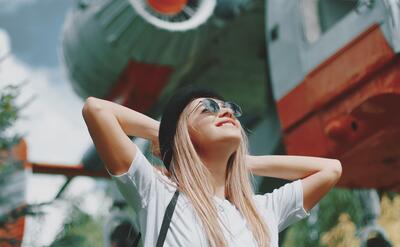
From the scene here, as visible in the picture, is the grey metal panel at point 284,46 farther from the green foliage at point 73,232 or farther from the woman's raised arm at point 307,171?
the woman's raised arm at point 307,171

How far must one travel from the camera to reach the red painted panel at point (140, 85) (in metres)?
8.04

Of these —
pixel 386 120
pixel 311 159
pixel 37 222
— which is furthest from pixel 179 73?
pixel 311 159

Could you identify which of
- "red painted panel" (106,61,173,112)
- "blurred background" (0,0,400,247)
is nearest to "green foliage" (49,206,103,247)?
"blurred background" (0,0,400,247)

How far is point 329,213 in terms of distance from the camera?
14.9 m

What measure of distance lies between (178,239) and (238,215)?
24 cm

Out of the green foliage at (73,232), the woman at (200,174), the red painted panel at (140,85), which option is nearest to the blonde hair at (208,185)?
the woman at (200,174)

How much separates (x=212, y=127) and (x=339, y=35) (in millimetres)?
4080

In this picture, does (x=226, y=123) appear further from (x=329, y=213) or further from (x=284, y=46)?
(x=329, y=213)

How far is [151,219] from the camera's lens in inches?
89.6

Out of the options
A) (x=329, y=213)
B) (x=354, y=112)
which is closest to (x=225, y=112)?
(x=354, y=112)

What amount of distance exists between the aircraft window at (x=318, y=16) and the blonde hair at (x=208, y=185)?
430 cm

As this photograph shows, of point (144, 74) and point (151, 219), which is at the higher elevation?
point (151, 219)

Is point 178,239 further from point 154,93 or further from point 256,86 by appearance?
point 256,86

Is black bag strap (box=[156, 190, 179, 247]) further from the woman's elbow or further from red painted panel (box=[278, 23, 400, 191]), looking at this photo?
red painted panel (box=[278, 23, 400, 191])
